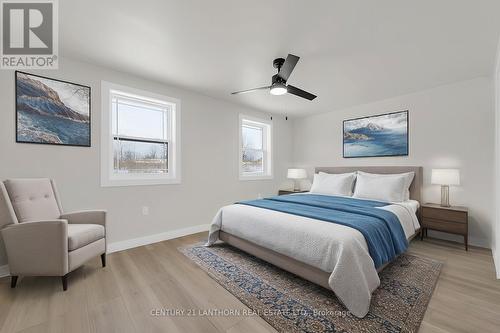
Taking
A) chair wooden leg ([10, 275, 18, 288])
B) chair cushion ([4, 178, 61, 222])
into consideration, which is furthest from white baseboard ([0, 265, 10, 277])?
chair cushion ([4, 178, 61, 222])

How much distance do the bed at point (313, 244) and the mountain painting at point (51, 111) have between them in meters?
2.16

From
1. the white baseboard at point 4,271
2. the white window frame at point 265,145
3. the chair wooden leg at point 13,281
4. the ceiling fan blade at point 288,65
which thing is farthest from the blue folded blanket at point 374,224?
the white baseboard at point 4,271

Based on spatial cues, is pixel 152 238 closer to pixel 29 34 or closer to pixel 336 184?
pixel 29 34

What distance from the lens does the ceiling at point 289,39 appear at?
1.82 metres

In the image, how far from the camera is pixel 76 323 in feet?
5.13

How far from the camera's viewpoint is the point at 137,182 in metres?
3.19

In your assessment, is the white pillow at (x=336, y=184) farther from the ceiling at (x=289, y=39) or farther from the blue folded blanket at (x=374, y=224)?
the ceiling at (x=289, y=39)

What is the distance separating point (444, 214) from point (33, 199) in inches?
204

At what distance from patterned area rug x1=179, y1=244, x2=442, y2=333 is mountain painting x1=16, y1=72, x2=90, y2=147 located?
2215 mm

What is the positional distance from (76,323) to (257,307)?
4.39ft

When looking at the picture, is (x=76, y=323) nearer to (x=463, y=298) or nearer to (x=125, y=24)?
(x=125, y=24)

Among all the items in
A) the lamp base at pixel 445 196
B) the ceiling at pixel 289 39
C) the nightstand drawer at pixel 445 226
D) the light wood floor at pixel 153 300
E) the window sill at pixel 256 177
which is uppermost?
the ceiling at pixel 289 39

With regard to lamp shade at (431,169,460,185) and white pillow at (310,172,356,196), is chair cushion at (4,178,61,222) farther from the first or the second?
lamp shade at (431,169,460,185)

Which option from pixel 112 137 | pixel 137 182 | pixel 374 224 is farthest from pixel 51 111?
pixel 374 224
